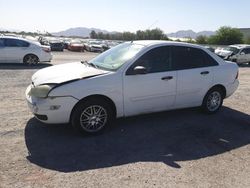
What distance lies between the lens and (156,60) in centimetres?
630

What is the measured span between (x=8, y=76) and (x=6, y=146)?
7.33m

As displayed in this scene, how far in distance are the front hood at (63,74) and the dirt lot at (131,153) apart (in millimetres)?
895

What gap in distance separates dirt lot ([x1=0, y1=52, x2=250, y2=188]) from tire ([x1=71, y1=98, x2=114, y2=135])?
175 mm

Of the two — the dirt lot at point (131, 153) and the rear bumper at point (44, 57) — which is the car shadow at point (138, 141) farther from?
the rear bumper at point (44, 57)

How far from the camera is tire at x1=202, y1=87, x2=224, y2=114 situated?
7246 millimetres

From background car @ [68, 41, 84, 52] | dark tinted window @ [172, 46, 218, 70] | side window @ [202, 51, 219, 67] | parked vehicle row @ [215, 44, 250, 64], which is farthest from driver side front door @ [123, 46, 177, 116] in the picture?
background car @ [68, 41, 84, 52]

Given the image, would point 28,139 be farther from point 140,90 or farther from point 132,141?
point 140,90

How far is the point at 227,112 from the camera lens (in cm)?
776

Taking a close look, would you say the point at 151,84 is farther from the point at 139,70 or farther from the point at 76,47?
the point at 76,47

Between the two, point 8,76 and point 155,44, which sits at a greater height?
point 155,44

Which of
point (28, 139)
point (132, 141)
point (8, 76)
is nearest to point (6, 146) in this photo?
point (28, 139)

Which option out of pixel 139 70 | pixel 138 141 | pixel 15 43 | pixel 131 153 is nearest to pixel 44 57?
pixel 15 43

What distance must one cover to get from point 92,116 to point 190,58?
2554 mm

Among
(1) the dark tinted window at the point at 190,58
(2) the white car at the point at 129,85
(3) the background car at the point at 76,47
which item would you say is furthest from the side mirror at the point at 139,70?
(3) the background car at the point at 76,47
